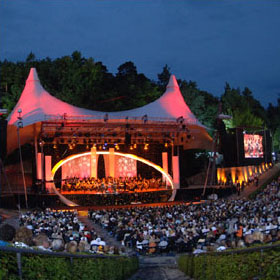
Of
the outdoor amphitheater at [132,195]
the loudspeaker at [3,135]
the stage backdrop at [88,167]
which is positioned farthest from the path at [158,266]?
the stage backdrop at [88,167]

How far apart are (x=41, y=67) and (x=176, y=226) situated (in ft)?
89.2

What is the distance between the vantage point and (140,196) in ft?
84.8

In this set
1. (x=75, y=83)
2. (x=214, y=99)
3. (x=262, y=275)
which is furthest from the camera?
(x=214, y=99)

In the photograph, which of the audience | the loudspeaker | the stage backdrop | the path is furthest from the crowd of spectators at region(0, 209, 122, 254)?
the stage backdrop

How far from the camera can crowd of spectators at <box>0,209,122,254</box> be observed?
23.3 feet

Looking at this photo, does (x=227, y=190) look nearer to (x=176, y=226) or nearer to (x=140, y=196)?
(x=140, y=196)

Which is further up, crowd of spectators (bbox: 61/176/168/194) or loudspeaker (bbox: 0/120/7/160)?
loudspeaker (bbox: 0/120/7/160)

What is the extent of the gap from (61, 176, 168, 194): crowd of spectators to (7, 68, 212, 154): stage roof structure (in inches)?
92.9

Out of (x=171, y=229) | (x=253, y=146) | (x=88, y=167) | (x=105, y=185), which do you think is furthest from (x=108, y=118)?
(x=171, y=229)

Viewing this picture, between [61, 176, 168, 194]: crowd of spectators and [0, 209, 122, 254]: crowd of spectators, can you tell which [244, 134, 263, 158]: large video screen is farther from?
[0, 209, 122, 254]: crowd of spectators

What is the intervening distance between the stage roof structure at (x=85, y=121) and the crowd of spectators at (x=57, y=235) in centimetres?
688

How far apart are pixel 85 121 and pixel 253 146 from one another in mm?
11766

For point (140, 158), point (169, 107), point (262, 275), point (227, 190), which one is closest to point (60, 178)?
point (140, 158)

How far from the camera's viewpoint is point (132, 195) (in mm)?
25594
